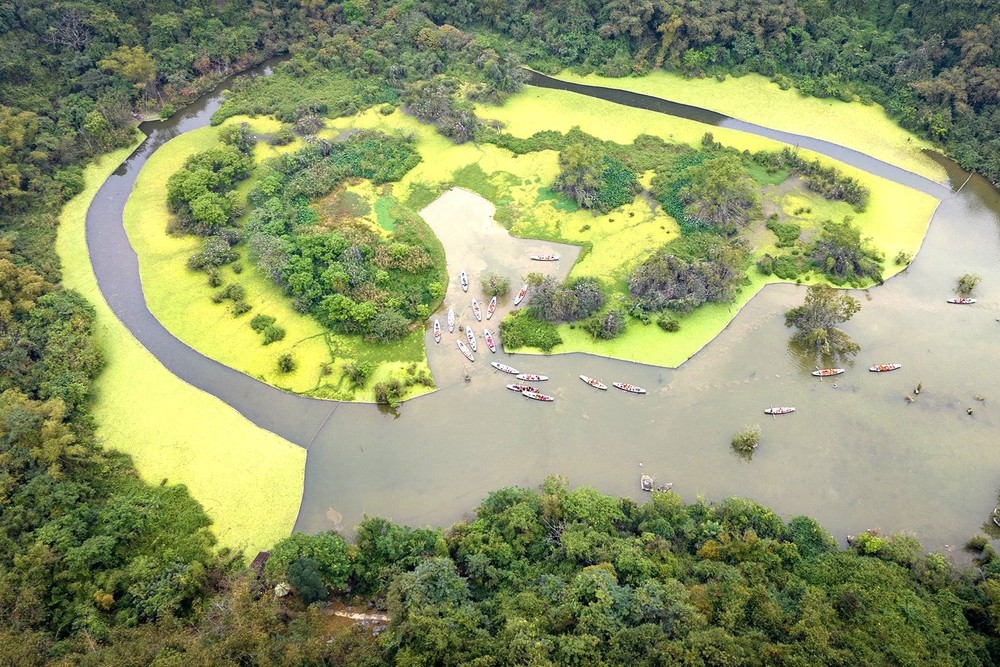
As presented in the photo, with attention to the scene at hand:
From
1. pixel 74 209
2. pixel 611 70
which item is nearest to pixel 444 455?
pixel 74 209

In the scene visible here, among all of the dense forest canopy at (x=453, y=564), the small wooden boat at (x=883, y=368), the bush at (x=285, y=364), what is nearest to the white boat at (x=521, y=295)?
the dense forest canopy at (x=453, y=564)

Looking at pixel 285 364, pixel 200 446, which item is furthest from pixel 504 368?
pixel 200 446

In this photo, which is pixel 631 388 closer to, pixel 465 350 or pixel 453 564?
pixel 465 350

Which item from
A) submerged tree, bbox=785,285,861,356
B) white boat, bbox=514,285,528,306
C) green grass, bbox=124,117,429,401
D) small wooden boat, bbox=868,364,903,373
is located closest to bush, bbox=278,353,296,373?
green grass, bbox=124,117,429,401

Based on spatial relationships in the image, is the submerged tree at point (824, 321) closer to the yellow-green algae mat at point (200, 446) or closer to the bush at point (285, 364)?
the yellow-green algae mat at point (200, 446)

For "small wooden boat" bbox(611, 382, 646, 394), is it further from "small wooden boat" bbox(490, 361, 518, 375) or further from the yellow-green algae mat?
the yellow-green algae mat

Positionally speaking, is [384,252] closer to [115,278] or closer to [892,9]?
[115,278]
